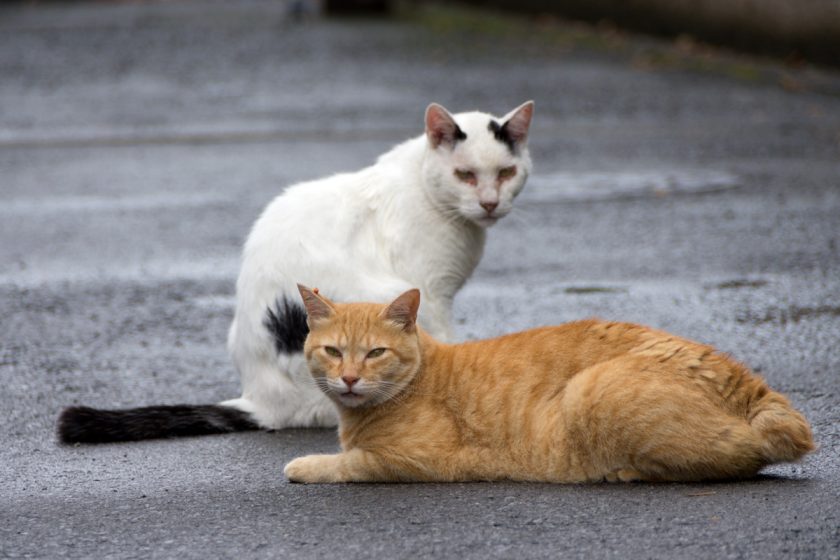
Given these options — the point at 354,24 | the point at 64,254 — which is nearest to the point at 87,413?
the point at 64,254

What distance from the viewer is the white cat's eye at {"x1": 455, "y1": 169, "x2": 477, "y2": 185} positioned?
587cm

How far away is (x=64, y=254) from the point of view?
8.56 m

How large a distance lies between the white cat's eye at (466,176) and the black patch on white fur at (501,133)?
0.26 meters

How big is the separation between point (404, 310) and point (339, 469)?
632 millimetres

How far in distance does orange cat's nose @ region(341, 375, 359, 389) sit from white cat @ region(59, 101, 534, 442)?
2.10 ft

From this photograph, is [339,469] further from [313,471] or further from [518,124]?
[518,124]

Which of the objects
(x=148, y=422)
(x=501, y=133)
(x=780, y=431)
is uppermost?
(x=501, y=133)

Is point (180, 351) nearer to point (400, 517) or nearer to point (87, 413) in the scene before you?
point (87, 413)

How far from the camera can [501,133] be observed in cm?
604

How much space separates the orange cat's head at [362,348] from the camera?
4625 mm

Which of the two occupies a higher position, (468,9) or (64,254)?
(468,9)

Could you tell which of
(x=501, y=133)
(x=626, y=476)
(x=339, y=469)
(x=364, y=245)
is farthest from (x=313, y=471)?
(x=501, y=133)

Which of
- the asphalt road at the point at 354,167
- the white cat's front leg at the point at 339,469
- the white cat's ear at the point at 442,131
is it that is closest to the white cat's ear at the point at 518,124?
the white cat's ear at the point at 442,131

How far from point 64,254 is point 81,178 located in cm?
244
